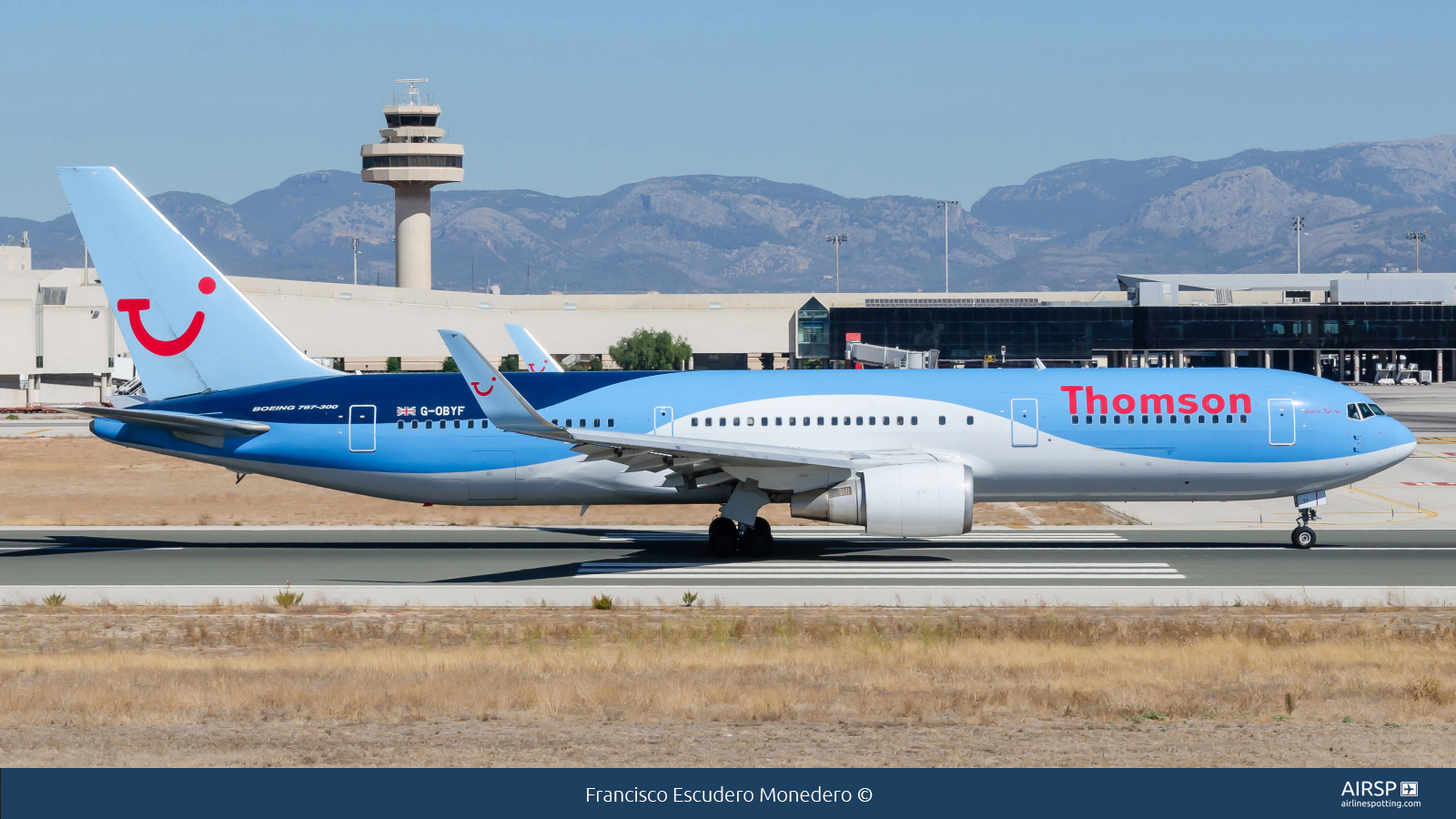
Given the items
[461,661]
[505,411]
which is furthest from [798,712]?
[505,411]

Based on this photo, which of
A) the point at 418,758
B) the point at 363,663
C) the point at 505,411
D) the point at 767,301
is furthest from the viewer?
the point at 767,301

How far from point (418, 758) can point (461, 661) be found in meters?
6.55

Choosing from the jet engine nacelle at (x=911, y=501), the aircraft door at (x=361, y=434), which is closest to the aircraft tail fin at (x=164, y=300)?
the aircraft door at (x=361, y=434)

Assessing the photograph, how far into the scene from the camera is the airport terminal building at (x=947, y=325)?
573ft

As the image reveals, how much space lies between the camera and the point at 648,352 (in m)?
172

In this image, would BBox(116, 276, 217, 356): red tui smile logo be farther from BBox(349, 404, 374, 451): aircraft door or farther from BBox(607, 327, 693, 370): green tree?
BBox(607, 327, 693, 370): green tree

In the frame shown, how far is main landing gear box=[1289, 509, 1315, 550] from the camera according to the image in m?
34.9

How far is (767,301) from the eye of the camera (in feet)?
651

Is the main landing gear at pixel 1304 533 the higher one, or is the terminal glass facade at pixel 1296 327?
the terminal glass facade at pixel 1296 327

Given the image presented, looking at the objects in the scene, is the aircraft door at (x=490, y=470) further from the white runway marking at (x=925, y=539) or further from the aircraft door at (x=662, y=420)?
the white runway marking at (x=925, y=539)

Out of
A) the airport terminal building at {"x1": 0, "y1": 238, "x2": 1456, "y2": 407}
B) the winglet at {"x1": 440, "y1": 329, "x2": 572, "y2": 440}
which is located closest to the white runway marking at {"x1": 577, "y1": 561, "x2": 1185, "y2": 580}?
the winglet at {"x1": 440, "y1": 329, "x2": 572, "y2": 440}

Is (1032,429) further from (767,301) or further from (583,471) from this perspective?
(767,301)

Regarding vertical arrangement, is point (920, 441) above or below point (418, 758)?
above

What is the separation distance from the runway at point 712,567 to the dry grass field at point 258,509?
2242 millimetres
